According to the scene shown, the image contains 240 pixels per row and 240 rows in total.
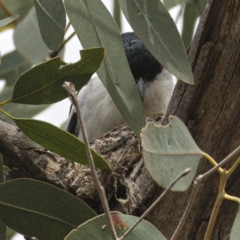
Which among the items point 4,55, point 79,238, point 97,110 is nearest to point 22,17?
point 4,55

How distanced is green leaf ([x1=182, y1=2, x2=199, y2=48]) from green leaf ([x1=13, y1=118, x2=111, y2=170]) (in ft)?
3.78

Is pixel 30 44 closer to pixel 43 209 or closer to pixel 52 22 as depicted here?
pixel 52 22

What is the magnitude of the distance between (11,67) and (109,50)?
1.31 m

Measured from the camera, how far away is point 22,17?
2.64 meters

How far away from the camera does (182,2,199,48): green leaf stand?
246cm

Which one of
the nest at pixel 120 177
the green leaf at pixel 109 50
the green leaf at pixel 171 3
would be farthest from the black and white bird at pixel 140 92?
the green leaf at pixel 109 50

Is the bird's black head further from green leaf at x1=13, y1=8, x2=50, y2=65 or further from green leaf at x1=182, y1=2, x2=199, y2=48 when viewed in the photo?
green leaf at x1=13, y1=8, x2=50, y2=65

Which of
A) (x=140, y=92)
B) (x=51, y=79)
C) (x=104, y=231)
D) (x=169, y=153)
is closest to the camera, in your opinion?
(x=169, y=153)

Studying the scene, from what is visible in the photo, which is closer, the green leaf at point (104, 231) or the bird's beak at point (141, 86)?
the green leaf at point (104, 231)

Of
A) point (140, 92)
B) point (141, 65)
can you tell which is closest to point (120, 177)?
point (140, 92)

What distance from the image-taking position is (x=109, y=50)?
1.51 metres

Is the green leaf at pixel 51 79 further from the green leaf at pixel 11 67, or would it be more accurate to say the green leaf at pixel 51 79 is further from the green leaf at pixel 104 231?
the green leaf at pixel 11 67

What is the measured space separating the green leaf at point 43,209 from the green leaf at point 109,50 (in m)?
0.24

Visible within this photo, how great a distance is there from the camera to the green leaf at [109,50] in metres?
1.47
